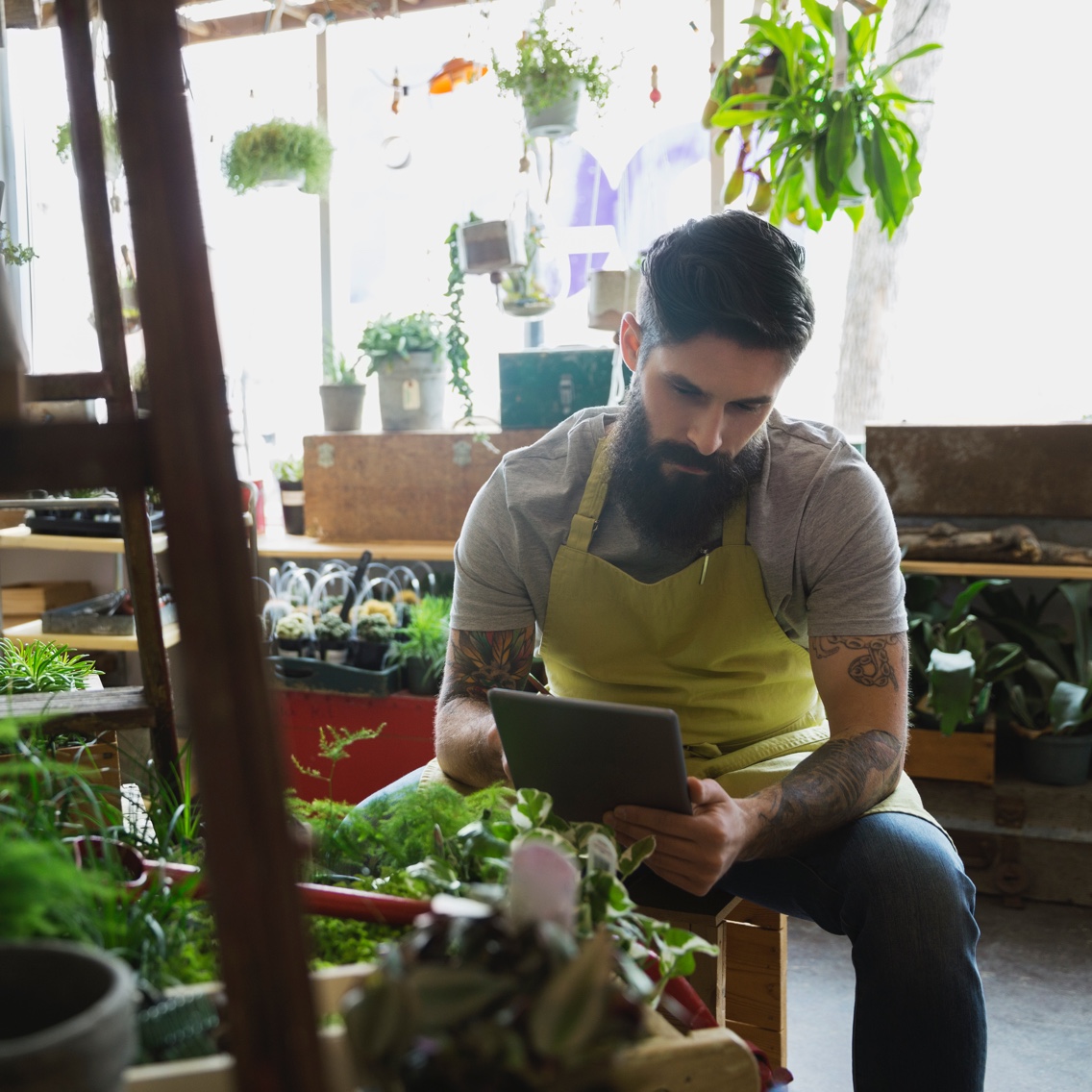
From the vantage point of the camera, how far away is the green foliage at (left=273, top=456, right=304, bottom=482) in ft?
13.3

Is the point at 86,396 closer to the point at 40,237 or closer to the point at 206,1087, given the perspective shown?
the point at 206,1087

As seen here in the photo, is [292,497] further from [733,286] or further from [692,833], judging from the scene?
[692,833]

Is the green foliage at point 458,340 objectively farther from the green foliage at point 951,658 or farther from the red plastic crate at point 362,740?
the green foliage at point 951,658

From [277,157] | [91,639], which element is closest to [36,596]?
[91,639]

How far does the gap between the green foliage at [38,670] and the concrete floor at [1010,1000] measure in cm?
163

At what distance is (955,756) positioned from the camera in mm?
2953

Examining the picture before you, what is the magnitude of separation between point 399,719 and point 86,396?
2.30m

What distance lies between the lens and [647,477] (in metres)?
1.84

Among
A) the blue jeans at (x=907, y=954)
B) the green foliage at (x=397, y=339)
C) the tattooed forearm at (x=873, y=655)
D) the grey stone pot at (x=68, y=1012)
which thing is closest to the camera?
the grey stone pot at (x=68, y=1012)

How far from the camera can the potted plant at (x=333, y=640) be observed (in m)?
3.38

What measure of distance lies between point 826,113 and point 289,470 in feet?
7.62

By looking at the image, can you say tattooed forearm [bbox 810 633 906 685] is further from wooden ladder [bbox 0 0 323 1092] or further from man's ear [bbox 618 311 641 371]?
wooden ladder [bbox 0 0 323 1092]

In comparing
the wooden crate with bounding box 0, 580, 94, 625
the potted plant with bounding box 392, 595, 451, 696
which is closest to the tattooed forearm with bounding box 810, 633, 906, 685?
the potted plant with bounding box 392, 595, 451, 696

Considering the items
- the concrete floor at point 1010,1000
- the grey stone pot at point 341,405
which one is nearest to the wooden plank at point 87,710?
the concrete floor at point 1010,1000
